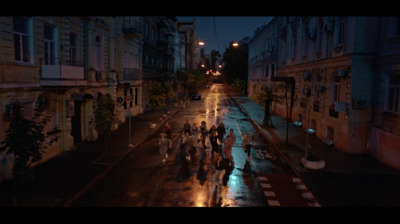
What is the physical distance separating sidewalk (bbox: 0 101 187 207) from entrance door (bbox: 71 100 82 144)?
3.09 ft

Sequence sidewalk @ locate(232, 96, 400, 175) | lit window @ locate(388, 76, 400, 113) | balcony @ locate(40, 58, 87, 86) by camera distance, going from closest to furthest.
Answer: sidewalk @ locate(232, 96, 400, 175), balcony @ locate(40, 58, 87, 86), lit window @ locate(388, 76, 400, 113)

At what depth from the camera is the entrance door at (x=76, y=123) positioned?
56.2 feet

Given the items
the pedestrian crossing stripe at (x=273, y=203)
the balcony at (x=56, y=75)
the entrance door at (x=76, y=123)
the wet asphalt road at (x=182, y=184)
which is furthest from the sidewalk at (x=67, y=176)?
the pedestrian crossing stripe at (x=273, y=203)

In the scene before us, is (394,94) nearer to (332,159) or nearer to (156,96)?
(332,159)

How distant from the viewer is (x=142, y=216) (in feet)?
11.2

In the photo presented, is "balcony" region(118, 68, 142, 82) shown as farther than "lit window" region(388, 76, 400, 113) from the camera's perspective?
Yes

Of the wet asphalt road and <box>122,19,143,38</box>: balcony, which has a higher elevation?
<box>122,19,143,38</box>: balcony

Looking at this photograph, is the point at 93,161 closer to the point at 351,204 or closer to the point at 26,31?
the point at 26,31

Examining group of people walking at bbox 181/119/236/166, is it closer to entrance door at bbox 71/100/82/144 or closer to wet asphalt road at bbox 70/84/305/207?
wet asphalt road at bbox 70/84/305/207

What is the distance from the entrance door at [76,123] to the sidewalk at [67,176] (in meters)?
0.94

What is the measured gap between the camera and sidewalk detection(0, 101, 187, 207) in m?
8.93

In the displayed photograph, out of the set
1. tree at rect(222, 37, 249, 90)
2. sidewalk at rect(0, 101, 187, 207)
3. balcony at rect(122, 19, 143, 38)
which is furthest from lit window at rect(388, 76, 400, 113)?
tree at rect(222, 37, 249, 90)

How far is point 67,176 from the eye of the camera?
11.1m

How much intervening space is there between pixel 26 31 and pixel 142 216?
12222mm
